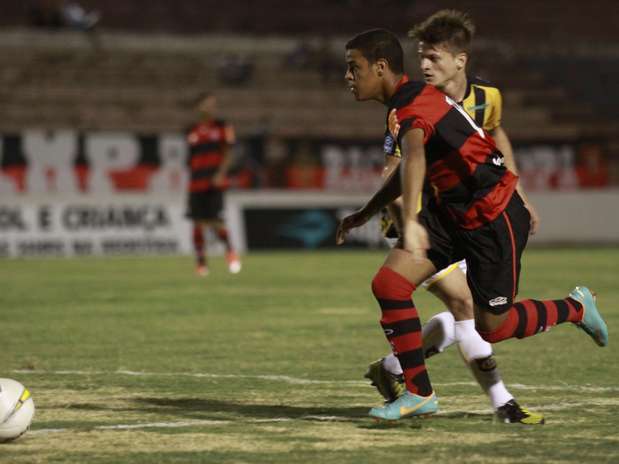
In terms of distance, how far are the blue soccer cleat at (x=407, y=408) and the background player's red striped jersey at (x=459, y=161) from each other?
798 mm

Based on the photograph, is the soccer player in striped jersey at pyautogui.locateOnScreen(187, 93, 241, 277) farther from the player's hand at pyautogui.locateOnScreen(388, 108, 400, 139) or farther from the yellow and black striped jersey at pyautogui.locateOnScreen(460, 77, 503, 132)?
the player's hand at pyautogui.locateOnScreen(388, 108, 400, 139)

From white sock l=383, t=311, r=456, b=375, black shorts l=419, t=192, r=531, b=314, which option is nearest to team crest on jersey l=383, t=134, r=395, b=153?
black shorts l=419, t=192, r=531, b=314

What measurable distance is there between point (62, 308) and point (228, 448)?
25.0ft

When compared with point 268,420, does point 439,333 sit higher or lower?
higher

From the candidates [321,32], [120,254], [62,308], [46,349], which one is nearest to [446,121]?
[46,349]

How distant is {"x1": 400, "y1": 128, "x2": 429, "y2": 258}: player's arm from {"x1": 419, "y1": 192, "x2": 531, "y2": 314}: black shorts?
1.78 feet

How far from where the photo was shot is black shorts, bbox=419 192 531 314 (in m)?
6.07

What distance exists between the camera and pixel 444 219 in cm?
619

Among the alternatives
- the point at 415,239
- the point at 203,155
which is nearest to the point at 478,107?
the point at 415,239

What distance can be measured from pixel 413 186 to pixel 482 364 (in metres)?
1.12

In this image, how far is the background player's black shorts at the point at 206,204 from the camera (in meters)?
18.7

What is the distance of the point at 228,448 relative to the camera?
18.1ft

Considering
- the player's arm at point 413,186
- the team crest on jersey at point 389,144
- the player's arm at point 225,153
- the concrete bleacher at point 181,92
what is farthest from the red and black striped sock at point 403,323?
the concrete bleacher at point 181,92

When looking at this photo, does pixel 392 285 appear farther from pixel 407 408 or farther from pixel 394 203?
pixel 394 203
